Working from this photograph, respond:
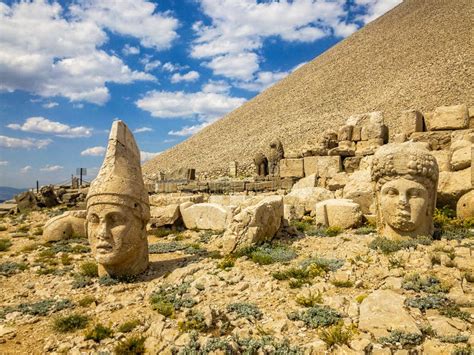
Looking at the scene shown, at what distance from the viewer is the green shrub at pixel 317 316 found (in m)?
4.21

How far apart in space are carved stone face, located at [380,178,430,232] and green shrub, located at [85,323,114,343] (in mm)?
4836

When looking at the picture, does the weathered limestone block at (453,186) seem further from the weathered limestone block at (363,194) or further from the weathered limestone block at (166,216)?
the weathered limestone block at (166,216)

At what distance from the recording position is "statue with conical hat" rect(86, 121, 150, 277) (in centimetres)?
604

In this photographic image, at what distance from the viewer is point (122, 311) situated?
504 centimetres


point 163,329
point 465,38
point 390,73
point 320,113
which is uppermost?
point 465,38

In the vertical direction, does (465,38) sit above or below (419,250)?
above

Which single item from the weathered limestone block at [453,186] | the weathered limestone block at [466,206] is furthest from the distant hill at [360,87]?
the weathered limestone block at [466,206]

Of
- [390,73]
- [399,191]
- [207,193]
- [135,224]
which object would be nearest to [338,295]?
[399,191]

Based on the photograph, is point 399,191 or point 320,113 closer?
point 399,191

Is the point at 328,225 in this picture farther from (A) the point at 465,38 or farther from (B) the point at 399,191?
(A) the point at 465,38

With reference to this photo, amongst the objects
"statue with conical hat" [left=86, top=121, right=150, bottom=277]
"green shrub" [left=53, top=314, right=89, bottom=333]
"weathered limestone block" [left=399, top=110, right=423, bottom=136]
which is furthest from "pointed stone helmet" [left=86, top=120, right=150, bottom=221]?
"weathered limestone block" [left=399, top=110, right=423, bottom=136]

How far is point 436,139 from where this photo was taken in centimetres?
1209

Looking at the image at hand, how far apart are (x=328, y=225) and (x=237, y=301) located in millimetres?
4376

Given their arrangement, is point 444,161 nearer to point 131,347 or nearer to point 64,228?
point 131,347
